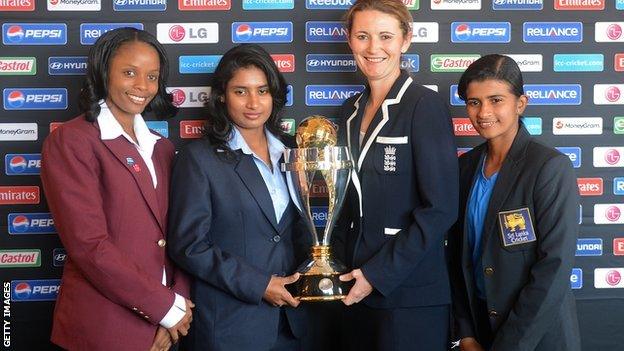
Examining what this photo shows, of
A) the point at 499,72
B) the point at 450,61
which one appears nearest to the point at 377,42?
the point at 499,72

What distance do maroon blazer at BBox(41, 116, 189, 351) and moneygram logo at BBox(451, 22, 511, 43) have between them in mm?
1454

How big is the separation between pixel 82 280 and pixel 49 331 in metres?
0.96

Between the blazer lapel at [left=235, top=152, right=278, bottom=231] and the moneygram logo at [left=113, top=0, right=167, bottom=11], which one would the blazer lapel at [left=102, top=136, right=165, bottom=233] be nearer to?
the blazer lapel at [left=235, top=152, right=278, bottom=231]

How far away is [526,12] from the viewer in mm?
2707

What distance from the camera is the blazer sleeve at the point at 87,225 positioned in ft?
5.90

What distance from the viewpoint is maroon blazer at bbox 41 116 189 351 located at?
5.93 ft

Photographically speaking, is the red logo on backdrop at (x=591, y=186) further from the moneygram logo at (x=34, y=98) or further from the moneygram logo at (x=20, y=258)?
the moneygram logo at (x=20, y=258)

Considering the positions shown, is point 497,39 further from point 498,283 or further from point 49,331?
point 49,331

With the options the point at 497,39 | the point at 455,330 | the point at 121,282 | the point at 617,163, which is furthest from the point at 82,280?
the point at 617,163

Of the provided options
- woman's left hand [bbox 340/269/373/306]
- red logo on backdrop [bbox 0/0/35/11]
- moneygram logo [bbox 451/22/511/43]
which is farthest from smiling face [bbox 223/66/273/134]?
red logo on backdrop [bbox 0/0/35/11]

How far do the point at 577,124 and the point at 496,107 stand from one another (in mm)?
918

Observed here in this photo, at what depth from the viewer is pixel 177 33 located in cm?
265

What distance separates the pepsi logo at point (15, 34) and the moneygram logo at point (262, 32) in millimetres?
862

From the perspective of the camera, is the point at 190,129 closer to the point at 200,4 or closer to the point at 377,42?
the point at 200,4
